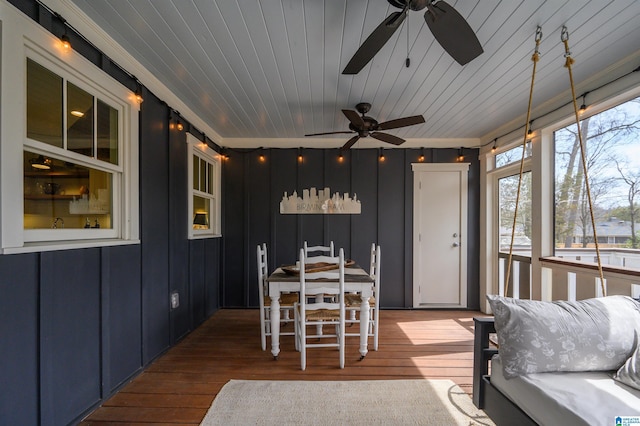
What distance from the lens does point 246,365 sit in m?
2.57

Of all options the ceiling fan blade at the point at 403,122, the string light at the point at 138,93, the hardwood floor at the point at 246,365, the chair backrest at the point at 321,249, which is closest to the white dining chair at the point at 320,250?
the chair backrest at the point at 321,249

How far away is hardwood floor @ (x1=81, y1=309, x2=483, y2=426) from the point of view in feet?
6.51

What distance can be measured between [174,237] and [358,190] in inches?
99.5

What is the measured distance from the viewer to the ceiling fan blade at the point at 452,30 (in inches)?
52.5

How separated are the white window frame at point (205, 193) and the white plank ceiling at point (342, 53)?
405 millimetres

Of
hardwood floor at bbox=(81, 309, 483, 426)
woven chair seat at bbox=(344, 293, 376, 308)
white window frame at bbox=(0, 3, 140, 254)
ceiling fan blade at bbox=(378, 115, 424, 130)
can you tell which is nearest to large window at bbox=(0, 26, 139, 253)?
white window frame at bbox=(0, 3, 140, 254)

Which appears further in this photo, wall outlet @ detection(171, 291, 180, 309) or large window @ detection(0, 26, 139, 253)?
wall outlet @ detection(171, 291, 180, 309)

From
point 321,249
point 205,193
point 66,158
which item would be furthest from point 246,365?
point 205,193

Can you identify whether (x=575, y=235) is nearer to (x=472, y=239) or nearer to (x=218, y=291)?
(x=472, y=239)

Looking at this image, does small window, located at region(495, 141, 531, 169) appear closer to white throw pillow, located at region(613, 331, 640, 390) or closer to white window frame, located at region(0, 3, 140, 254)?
white throw pillow, located at region(613, 331, 640, 390)

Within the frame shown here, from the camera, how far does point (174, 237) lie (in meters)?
3.01

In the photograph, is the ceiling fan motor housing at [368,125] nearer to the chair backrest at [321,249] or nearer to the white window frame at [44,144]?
the chair backrest at [321,249]

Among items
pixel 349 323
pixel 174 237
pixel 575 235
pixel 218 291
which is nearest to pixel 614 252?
pixel 575 235

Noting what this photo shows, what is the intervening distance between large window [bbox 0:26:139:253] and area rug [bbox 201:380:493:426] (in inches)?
56.9
